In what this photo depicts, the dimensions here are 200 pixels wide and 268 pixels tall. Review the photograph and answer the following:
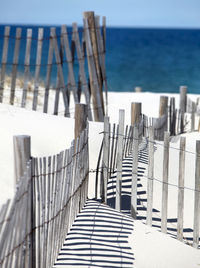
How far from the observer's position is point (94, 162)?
6.77 metres

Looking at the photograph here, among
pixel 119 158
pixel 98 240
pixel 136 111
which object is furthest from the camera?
pixel 136 111

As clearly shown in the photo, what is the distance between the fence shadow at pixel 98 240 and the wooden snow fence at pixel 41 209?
3.7 inches

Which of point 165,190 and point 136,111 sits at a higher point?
point 136,111

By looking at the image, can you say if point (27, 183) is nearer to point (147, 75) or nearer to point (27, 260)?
point (27, 260)

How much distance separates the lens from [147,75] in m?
45.9

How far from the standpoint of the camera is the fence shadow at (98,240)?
164 inches

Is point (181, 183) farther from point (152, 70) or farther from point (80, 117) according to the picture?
point (152, 70)

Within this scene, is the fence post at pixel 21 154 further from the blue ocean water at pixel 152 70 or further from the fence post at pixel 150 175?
the blue ocean water at pixel 152 70

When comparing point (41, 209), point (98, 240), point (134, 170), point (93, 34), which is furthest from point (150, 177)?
point (93, 34)

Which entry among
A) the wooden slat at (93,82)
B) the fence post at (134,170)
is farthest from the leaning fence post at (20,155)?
the wooden slat at (93,82)

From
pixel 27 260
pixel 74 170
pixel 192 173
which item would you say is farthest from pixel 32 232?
pixel 192 173

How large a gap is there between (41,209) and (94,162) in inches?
121

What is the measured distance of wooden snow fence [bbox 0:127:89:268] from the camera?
305 cm

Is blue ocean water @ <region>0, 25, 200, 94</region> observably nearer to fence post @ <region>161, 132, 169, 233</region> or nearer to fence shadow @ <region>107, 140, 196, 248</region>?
fence shadow @ <region>107, 140, 196, 248</region>
